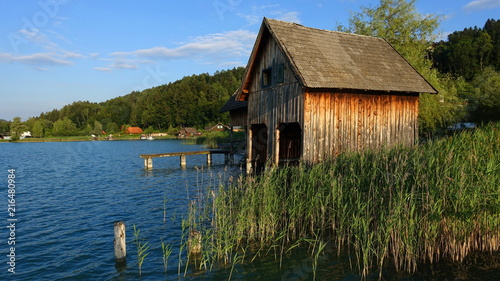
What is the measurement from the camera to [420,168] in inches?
308

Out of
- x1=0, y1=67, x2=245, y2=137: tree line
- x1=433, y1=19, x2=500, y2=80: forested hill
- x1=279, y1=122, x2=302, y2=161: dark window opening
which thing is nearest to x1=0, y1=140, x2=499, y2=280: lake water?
x1=279, y1=122, x2=302, y2=161: dark window opening

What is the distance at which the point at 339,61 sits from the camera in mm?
16000

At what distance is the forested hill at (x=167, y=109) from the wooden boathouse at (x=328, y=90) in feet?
315

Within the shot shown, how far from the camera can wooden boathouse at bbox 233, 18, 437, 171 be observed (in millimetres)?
14688

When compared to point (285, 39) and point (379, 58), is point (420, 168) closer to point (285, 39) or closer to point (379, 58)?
point (285, 39)

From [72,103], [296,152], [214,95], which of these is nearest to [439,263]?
[296,152]

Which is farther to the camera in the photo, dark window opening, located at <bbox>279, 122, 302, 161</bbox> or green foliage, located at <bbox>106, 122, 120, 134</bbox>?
green foliage, located at <bbox>106, 122, 120, 134</bbox>

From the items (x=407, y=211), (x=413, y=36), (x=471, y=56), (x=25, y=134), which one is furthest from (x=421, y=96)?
(x=25, y=134)

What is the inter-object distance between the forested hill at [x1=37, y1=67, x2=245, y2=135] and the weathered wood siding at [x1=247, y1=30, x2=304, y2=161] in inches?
3754

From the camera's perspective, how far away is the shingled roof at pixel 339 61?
1448 centimetres

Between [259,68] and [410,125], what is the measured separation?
8368 mm

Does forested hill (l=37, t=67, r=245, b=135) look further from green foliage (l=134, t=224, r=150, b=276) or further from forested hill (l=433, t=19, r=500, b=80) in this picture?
green foliage (l=134, t=224, r=150, b=276)

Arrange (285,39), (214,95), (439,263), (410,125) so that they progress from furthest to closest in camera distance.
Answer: (214,95) → (410,125) → (285,39) → (439,263)

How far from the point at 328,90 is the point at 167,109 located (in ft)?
408
